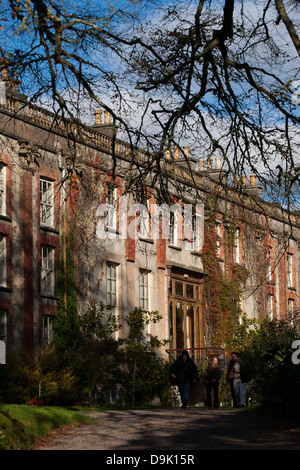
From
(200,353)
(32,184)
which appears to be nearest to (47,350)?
(32,184)

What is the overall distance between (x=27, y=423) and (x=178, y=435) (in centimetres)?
270

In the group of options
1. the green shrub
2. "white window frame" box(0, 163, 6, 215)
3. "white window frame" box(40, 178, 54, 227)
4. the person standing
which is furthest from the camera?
"white window frame" box(40, 178, 54, 227)

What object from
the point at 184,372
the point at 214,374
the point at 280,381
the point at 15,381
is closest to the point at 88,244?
the point at 15,381

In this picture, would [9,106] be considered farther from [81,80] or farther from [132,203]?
[81,80]

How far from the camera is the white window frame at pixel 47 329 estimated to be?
3069cm

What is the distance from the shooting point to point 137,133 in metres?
14.1

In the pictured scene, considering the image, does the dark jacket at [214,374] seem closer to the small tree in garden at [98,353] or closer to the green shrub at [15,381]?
the green shrub at [15,381]

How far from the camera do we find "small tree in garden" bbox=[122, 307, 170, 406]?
109ft

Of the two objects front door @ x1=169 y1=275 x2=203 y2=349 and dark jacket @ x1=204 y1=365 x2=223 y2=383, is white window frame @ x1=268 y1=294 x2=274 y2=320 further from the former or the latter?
dark jacket @ x1=204 y1=365 x2=223 y2=383

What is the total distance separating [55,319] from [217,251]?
13454 mm

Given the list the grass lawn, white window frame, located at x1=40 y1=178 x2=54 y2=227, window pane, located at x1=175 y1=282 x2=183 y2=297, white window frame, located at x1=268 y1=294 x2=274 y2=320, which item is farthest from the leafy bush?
white window frame, located at x1=268 y1=294 x2=274 y2=320

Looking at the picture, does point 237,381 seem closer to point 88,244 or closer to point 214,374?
point 214,374

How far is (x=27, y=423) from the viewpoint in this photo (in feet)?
49.5

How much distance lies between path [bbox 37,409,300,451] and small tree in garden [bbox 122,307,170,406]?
15328mm
